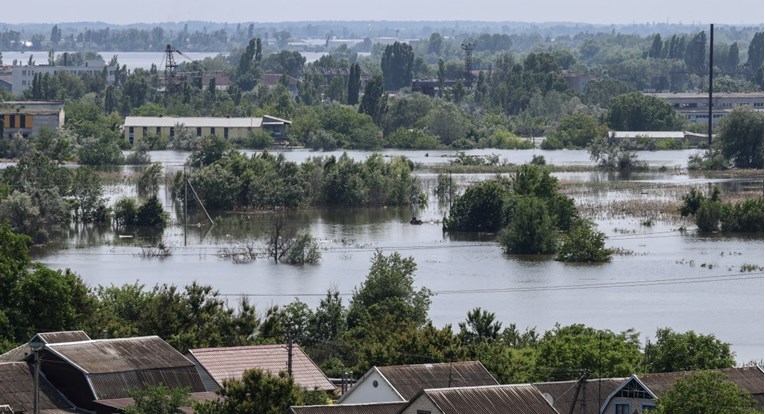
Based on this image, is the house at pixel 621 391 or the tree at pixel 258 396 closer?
the tree at pixel 258 396

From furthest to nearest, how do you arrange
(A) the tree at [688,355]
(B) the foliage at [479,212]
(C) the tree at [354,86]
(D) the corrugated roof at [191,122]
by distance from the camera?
1. (C) the tree at [354,86]
2. (D) the corrugated roof at [191,122]
3. (B) the foliage at [479,212]
4. (A) the tree at [688,355]

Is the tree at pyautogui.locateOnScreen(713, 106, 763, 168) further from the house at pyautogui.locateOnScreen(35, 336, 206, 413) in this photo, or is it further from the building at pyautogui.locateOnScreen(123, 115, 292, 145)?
the house at pyautogui.locateOnScreen(35, 336, 206, 413)

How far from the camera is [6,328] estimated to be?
683 inches

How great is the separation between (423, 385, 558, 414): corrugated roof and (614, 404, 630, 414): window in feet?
2.81

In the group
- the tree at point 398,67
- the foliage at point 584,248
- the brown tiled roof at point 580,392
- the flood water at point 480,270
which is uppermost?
the tree at point 398,67

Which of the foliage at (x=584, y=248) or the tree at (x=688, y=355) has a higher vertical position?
the tree at (x=688, y=355)

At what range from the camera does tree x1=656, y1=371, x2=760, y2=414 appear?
43.9 ft

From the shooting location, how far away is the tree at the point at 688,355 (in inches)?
653

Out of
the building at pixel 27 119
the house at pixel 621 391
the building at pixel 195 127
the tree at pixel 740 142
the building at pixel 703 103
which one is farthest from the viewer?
the building at pixel 703 103

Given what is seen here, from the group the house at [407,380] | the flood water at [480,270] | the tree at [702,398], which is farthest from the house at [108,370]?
the flood water at [480,270]

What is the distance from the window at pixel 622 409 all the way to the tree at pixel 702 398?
2.76 feet

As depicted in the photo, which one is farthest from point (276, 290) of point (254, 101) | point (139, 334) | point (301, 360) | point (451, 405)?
point (254, 101)

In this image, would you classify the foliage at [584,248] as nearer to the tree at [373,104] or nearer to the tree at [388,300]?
the tree at [388,300]

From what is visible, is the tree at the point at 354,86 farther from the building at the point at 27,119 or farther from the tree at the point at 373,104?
the building at the point at 27,119
